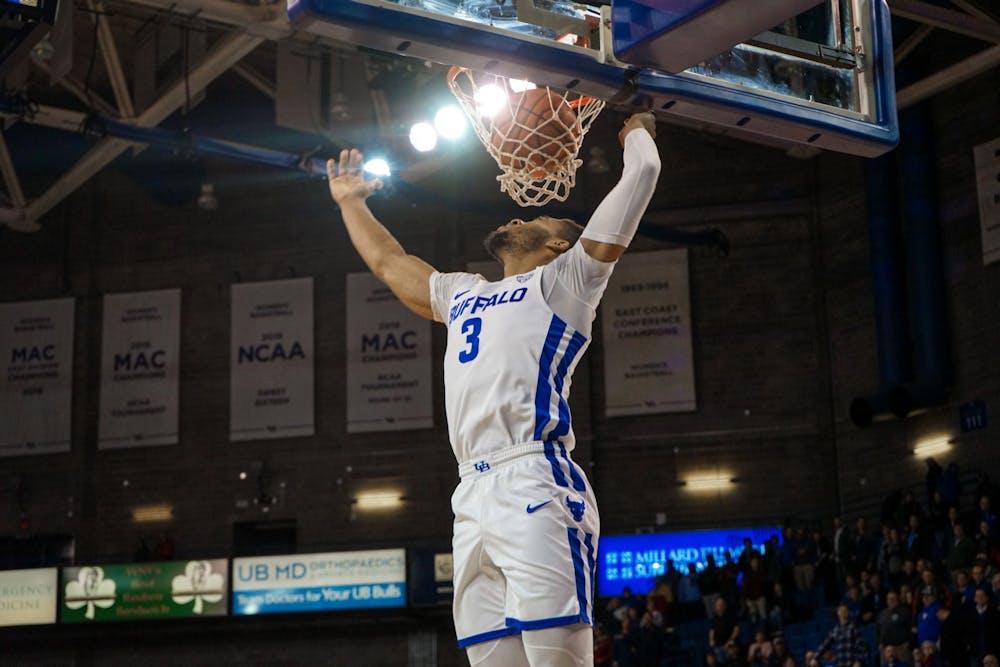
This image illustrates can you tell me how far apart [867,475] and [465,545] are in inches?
833

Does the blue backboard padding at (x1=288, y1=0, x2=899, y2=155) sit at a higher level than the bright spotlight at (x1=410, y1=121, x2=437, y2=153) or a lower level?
lower

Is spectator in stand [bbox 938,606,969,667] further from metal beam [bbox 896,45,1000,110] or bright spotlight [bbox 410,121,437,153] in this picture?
bright spotlight [bbox 410,121,437,153]

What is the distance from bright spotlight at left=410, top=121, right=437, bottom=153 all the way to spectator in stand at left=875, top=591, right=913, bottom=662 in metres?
8.28

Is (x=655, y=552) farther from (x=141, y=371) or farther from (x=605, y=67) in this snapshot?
(x=605, y=67)

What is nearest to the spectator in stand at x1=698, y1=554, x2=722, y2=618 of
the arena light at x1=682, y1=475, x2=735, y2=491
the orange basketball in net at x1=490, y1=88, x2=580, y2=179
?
the arena light at x1=682, y1=475, x2=735, y2=491

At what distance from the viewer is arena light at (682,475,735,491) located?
2541cm

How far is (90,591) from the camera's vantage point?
24.6 metres

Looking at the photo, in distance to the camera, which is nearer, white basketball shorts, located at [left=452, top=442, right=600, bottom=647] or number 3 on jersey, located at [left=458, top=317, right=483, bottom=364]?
white basketball shorts, located at [left=452, top=442, right=600, bottom=647]

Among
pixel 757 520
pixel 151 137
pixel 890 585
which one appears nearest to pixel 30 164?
pixel 151 137

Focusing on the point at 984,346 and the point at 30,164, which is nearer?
the point at 984,346

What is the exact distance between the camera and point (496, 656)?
436 centimetres

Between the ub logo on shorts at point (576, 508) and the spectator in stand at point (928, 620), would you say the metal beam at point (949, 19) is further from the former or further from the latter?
the ub logo on shorts at point (576, 508)

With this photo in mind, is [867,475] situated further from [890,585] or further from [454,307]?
[454,307]

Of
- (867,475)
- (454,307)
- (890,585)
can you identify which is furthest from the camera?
(867,475)
